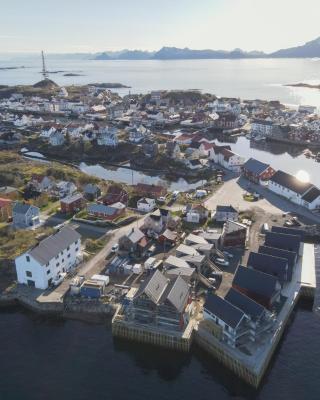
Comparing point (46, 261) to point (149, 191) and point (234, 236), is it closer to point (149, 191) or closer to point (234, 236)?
point (234, 236)

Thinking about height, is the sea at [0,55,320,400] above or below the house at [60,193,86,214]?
below

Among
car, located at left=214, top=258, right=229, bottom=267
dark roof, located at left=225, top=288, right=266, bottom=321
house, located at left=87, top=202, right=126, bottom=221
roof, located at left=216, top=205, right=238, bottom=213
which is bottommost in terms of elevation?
car, located at left=214, top=258, right=229, bottom=267

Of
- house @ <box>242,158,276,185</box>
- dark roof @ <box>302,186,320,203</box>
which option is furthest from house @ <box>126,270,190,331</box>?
house @ <box>242,158,276,185</box>

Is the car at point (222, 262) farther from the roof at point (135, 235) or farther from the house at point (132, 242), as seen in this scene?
the roof at point (135, 235)

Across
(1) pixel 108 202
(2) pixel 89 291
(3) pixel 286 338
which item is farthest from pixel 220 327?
(1) pixel 108 202

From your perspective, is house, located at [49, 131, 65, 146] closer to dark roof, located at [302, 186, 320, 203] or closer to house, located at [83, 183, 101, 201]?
house, located at [83, 183, 101, 201]

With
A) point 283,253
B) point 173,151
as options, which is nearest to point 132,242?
point 283,253

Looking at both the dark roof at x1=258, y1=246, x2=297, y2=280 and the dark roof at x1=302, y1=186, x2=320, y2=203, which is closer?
the dark roof at x1=258, y1=246, x2=297, y2=280
